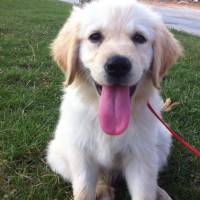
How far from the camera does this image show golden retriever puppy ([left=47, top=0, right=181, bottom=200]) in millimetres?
2881

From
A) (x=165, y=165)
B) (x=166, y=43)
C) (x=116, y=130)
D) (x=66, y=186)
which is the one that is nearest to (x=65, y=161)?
(x=66, y=186)

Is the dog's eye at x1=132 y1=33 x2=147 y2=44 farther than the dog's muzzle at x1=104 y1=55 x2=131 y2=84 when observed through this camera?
Yes

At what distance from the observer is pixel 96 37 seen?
9.64 feet

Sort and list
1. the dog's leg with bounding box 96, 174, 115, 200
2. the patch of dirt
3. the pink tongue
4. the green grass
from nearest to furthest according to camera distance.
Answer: the pink tongue → the dog's leg with bounding box 96, 174, 115, 200 → the green grass → the patch of dirt

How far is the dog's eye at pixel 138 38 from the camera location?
293 cm

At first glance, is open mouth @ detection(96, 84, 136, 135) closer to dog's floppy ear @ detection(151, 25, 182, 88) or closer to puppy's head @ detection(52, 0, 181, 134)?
puppy's head @ detection(52, 0, 181, 134)

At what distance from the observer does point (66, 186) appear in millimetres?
3357

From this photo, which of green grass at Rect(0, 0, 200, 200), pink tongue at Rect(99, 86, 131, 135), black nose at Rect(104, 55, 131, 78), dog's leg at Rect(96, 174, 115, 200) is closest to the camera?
black nose at Rect(104, 55, 131, 78)

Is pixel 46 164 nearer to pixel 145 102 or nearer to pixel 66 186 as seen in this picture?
pixel 66 186

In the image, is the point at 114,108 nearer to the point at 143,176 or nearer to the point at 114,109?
the point at 114,109

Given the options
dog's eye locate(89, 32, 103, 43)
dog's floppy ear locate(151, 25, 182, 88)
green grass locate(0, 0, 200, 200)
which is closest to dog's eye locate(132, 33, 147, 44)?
dog's floppy ear locate(151, 25, 182, 88)

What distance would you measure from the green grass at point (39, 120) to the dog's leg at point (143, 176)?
31 cm

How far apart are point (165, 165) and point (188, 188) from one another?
0.29 m

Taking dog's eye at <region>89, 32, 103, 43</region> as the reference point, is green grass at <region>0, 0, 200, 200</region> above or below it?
below
